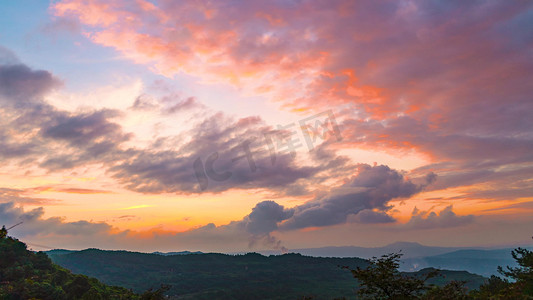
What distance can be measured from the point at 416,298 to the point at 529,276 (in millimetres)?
24672

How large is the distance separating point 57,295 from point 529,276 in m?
81.3

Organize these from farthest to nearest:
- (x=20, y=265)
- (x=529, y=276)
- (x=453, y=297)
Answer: (x=20, y=265), (x=529, y=276), (x=453, y=297)

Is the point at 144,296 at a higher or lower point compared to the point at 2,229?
lower

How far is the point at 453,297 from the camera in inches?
1252

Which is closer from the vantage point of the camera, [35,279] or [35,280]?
[35,280]

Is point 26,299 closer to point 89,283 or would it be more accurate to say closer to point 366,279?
point 89,283

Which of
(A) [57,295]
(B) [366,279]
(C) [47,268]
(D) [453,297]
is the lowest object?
(D) [453,297]

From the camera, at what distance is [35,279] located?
7856 centimetres

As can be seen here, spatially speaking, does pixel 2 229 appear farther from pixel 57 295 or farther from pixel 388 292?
pixel 388 292

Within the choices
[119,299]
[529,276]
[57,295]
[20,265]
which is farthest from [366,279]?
[20,265]

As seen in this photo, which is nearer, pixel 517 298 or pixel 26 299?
pixel 517 298

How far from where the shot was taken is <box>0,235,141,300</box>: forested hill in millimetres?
68438

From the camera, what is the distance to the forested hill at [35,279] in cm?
6844

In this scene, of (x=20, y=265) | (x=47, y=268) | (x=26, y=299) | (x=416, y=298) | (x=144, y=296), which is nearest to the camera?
(x=416, y=298)
